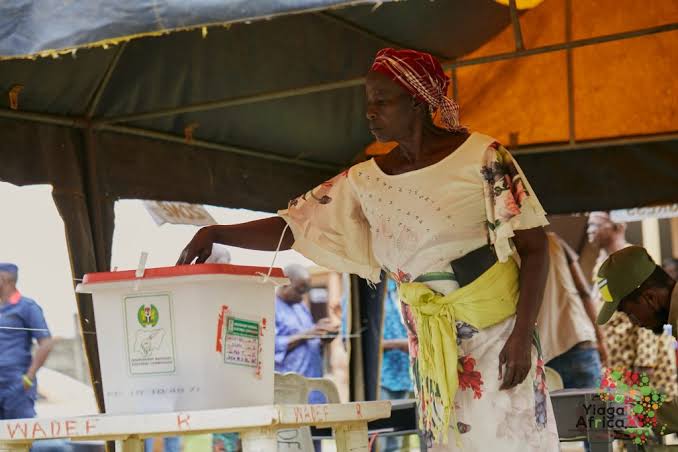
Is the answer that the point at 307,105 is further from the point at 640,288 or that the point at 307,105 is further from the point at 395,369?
the point at 395,369

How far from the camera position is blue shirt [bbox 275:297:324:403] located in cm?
741

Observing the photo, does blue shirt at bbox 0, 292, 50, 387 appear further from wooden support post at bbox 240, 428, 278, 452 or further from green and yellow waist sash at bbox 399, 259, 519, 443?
wooden support post at bbox 240, 428, 278, 452

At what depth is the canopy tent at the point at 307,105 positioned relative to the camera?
436 centimetres

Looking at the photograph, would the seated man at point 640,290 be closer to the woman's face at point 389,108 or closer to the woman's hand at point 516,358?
the woman's hand at point 516,358

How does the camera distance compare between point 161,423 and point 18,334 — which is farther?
point 18,334

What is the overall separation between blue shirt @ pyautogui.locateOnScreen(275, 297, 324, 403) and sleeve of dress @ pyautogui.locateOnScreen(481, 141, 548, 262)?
15.0ft

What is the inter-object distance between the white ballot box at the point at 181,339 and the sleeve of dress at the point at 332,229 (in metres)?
0.79

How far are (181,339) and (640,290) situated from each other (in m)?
1.77

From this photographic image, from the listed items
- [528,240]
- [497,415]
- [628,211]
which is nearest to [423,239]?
[528,240]

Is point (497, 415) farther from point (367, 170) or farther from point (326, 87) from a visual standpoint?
point (326, 87)

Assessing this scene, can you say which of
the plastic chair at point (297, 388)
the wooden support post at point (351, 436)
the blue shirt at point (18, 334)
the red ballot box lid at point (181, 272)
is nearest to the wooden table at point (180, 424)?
the wooden support post at point (351, 436)

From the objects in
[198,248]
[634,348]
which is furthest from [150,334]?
[634,348]

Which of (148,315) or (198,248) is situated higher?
(198,248)

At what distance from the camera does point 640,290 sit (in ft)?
11.4
